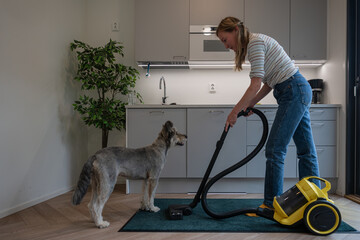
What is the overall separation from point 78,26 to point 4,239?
8.78 feet

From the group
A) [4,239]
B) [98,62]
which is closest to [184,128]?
[98,62]

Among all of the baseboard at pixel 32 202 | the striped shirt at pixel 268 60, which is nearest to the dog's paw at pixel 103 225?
the baseboard at pixel 32 202

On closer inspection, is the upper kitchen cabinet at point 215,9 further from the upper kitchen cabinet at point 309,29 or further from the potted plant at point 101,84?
the potted plant at point 101,84

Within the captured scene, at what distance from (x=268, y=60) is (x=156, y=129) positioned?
1.55 meters

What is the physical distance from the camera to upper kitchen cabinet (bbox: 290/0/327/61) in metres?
3.41

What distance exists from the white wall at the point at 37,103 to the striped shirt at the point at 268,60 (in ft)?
6.60

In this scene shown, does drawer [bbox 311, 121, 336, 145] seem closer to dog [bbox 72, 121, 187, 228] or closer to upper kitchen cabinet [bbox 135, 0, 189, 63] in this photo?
dog [bbox 72, 121, 187, 228]

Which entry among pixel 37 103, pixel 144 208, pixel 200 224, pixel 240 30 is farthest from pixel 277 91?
pixel 37 103

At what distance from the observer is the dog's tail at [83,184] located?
1.92 meters

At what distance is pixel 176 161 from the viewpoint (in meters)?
3.14

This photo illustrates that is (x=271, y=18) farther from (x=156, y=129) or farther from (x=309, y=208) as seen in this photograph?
(x=309, y=208)

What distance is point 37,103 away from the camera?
9.07 feet

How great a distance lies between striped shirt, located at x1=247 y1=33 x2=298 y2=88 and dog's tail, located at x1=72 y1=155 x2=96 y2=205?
134 cm

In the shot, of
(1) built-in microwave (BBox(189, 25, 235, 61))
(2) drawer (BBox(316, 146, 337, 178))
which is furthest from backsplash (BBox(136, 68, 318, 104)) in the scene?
(2) drawer (BBox(316, 146, 337, 178))
